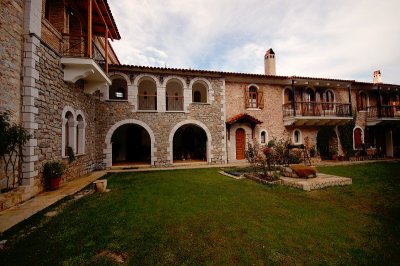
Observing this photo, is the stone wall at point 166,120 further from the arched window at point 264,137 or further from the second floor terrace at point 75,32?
the arched window at point 264,137

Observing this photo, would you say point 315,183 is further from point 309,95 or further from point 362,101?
point 362,101

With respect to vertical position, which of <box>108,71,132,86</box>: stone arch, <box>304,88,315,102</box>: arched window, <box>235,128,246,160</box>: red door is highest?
<box>108,71,132,86</box>: stone arch

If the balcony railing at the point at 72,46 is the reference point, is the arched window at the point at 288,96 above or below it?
below

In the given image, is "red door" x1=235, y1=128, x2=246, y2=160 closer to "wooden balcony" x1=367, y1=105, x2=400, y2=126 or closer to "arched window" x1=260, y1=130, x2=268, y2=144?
"arched window" x1=260, y1=130, x2=268, y2=144

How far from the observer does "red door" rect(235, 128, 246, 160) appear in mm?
14305

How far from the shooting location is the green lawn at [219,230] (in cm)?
285

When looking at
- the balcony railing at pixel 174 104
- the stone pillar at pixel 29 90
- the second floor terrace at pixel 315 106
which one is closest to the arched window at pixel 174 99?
the balcony railing at pixel 174 104

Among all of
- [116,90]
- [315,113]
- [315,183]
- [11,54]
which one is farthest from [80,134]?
[315,113]

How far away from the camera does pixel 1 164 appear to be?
5.04 meters

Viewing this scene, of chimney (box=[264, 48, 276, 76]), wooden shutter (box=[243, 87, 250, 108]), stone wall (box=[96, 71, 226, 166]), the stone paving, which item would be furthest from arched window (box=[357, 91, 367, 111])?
the stone paving

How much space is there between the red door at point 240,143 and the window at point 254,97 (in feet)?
6.63

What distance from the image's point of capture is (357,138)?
55.3 feet

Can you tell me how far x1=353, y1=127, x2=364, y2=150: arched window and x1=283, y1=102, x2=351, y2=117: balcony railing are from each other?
7.74 ft

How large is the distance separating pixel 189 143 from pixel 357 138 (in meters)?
14.3
